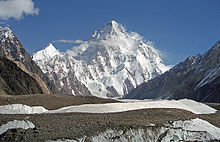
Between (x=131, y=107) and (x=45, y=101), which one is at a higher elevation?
(x=45, y=101)

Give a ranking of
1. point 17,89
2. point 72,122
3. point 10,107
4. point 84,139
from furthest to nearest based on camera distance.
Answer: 1. point 17,89
2. point 10,107
3. point 72,122
4. point 84,139

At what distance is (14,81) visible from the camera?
87938 millimetres

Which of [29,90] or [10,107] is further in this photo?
[29,90]

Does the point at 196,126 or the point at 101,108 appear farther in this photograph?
the point at 101,108

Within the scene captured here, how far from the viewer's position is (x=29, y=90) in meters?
95.7

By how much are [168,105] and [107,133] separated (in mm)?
27252

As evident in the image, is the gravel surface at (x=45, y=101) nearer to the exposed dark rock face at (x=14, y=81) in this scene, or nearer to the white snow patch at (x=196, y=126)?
the white snow patch at (x=196, y=126)

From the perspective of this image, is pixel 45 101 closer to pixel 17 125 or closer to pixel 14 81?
pixel 17 125

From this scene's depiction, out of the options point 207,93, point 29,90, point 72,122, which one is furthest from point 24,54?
point 72,122

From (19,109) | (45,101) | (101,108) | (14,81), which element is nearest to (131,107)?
(101,108)

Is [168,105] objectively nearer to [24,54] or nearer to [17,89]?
[17,89]

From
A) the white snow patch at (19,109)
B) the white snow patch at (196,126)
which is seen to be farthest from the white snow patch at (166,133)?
the white snow patch at (19,109)

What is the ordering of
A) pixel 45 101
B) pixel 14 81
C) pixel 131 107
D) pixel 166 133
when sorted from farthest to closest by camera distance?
pixel 14 81 < pixel 45 101 < pixel 131 107 < pixel 166 133

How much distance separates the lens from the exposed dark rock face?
269ft
